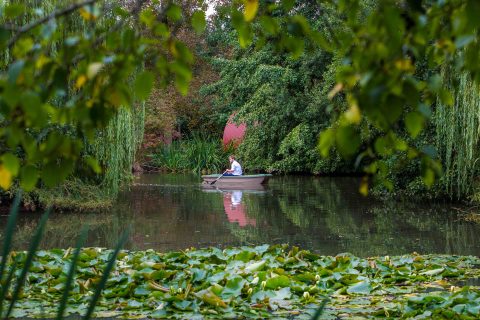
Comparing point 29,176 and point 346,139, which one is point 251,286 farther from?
point 346,139

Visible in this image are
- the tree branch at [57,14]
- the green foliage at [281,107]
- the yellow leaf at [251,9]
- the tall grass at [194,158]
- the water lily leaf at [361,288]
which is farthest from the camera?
the tall grass at [194,158]

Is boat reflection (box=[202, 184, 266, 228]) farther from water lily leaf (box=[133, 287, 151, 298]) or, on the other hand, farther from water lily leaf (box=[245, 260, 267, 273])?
water lily leaf (box=[133, 287, 151, 298])

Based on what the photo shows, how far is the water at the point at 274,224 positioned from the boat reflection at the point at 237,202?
0.02 meters

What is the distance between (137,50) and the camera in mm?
1580

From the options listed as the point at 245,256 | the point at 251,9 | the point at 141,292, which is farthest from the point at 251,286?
the point at 251,9


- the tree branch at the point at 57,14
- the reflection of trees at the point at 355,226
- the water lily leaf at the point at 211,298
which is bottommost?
the reflection of trees at the point at 355,226

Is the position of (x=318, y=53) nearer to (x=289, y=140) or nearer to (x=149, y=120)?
(x=289, y=140)

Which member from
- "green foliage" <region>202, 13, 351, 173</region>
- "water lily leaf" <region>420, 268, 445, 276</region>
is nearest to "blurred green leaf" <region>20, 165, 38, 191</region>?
"water lily leaf" <region>420, 268, 445, 276</region>

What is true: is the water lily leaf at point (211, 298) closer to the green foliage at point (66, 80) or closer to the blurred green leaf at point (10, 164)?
the green foliage at point (66, 80)

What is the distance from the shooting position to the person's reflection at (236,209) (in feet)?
37.5

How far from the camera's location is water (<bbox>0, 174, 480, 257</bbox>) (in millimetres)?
8891

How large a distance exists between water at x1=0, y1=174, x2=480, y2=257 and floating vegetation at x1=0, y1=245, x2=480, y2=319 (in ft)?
6.54

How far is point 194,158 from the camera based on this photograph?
1072 inches

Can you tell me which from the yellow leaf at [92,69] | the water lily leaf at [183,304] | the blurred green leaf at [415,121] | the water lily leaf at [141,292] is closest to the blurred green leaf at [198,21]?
the yellow leaf at [92,69]
